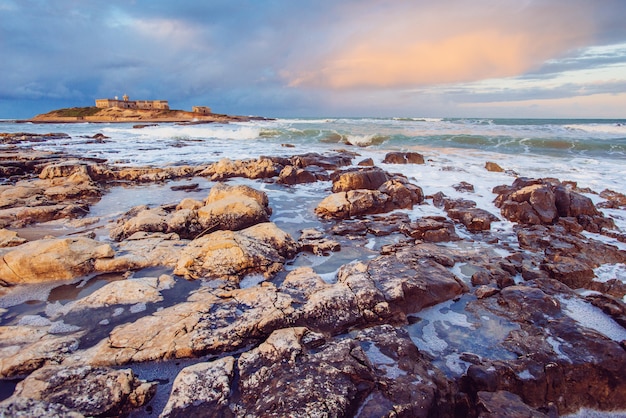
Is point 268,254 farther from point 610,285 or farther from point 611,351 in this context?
point 610,285

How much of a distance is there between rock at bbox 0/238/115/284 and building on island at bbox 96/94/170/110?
3828 inches

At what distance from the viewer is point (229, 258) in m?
4.81

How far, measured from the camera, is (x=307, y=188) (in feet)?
35.6

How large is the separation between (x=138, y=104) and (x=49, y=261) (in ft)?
338

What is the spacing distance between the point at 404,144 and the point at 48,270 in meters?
22.1

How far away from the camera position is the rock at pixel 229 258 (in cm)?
472

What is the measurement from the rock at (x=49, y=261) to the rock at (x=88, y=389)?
2424 millimetres

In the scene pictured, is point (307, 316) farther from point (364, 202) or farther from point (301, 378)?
point (364, 202)

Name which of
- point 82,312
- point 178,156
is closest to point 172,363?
point 82,312

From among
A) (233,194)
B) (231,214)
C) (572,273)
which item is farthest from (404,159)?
(572,273)

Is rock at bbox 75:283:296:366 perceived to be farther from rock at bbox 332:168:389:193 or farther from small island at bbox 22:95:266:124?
small island at bbox 22:95:266:124

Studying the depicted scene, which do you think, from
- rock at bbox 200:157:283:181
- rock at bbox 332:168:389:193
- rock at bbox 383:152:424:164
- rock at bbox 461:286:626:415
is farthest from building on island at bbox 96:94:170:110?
rock at bbox 461:286:626:415

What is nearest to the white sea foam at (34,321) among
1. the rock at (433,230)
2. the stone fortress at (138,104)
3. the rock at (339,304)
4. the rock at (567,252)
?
the rock at (339,304)

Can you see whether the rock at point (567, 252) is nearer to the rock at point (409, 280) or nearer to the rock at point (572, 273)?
the rock at point (572, 273)
